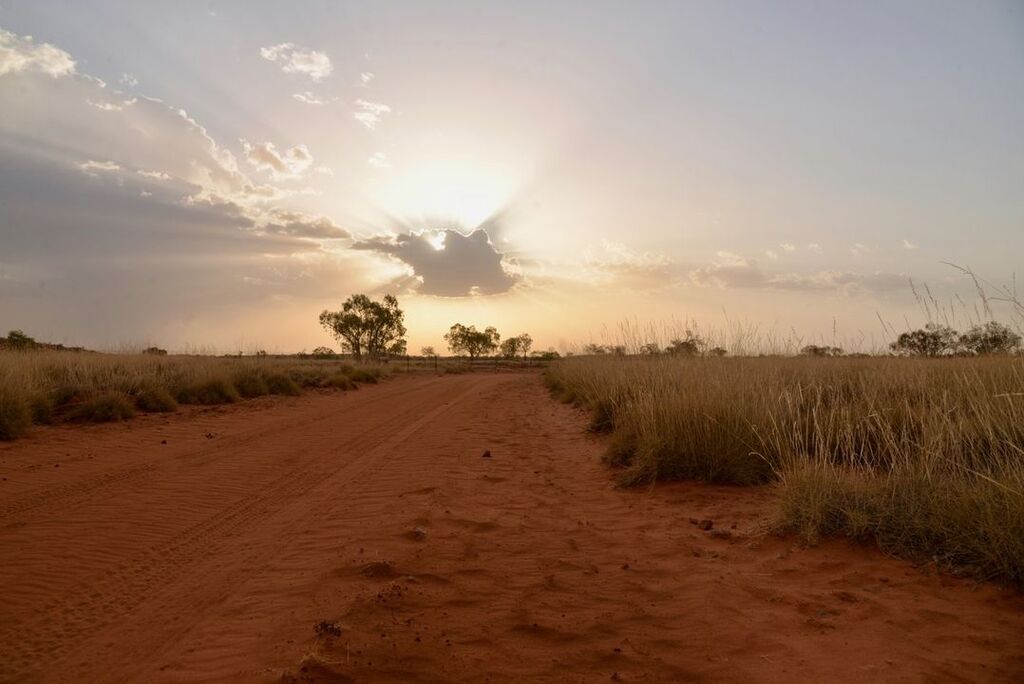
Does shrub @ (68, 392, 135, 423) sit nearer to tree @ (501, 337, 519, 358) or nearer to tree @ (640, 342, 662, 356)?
tree @ (640, 342, 662, 356)

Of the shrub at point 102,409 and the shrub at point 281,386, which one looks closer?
the shrub at point 102,409

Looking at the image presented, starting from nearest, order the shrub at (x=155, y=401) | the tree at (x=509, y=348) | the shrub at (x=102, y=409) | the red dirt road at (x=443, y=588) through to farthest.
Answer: the red dirt road at (x=443, y=588) → the shrub at (x=102, y=409) → the shrub at (x=155, y=401) → the tree at (x=509, y=348)

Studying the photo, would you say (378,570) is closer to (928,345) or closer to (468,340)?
(928,345)

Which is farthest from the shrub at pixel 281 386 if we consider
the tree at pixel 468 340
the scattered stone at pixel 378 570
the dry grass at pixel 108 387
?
the tree at pixel 468 340

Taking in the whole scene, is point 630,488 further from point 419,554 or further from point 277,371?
point 277,371

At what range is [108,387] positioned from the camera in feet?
43.8

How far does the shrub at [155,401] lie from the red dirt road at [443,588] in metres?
5.61

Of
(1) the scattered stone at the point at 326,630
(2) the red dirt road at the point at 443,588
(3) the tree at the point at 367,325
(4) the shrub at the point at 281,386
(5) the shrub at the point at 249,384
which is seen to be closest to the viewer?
(2) the red dirt road at the point at 443,588

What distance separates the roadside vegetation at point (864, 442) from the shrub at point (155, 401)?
953 cm

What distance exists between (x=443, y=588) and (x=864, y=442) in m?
5.97

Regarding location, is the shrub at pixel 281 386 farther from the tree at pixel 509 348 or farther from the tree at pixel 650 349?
the tree at pixel 509 348

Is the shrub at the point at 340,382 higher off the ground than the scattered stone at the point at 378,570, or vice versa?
the shrub at the point at 340,382

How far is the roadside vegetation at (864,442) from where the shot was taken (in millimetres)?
4355

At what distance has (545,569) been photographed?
4719mm
